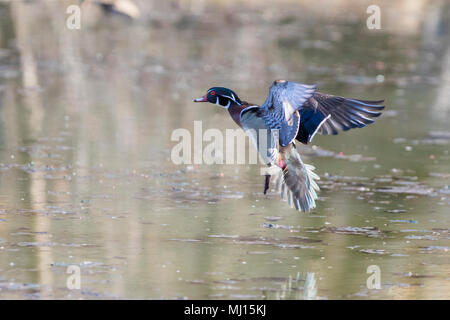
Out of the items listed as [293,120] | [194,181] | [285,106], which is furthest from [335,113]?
[194,181]

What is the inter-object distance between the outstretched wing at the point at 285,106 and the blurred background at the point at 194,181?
3.24ft

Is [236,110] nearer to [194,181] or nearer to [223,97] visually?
[223,97]

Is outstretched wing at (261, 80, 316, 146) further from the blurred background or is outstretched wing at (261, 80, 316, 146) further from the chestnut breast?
the blurred background

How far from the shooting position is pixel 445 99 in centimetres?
1788

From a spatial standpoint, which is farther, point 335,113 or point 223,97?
point 223,97

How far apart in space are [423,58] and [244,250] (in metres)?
15.9

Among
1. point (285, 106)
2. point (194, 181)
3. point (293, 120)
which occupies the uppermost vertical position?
point (285, 106)

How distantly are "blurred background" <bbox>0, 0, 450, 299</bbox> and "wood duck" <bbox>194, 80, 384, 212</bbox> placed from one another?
50 centimetres

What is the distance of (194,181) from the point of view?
11.1m

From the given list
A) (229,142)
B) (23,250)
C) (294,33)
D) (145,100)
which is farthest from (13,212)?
(294,33)

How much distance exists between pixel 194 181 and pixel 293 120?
2.61 metres

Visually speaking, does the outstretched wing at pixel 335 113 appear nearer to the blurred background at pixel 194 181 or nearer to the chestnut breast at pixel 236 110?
the chestnut breast at pixel 236 110

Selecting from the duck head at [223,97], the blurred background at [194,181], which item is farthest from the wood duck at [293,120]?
the blurred background at [194,181]

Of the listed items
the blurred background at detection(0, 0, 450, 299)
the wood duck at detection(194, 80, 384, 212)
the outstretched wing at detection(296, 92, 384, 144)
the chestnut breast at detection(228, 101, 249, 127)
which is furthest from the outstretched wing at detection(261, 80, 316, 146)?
the blurred background at detection(0, 0, 450, 299)
